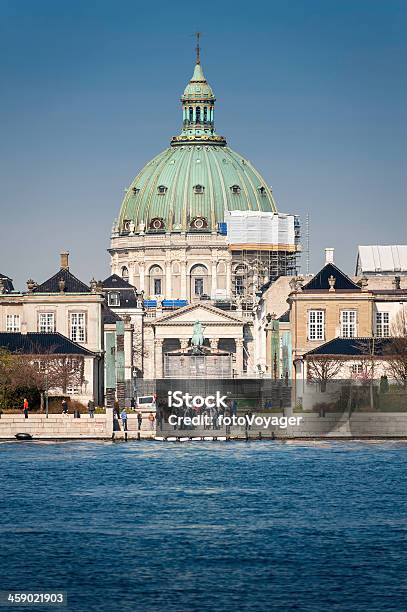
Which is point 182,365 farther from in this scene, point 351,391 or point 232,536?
point 232,536

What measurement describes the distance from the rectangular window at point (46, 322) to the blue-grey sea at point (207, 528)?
45.5 metres

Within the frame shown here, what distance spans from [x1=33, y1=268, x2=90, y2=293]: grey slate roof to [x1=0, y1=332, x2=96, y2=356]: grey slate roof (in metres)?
6.51

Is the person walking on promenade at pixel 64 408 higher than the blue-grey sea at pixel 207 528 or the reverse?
higher

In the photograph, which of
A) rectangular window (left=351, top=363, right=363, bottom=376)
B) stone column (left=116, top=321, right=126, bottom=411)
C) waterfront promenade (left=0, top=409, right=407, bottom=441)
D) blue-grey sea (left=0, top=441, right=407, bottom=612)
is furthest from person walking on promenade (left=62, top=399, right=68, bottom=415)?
rectangular window (left=351, top=363, right=363, bottom=376)

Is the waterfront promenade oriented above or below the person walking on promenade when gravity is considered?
below

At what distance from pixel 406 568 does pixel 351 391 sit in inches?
1921

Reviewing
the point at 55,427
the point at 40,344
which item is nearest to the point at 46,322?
the point at 40,344

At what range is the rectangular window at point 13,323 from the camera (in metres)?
136

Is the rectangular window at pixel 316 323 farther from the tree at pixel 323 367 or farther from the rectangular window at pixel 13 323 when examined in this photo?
the rectangular window at pixel 13 323

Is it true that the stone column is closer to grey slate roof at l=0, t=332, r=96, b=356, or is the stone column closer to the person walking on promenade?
grey slate roof at l=0, t=332, r=96, b=356

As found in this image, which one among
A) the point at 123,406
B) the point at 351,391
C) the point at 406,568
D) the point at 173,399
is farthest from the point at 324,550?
the point at 123,406

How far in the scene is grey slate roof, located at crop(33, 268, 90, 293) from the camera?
5359 inches

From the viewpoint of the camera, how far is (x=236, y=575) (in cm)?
5284

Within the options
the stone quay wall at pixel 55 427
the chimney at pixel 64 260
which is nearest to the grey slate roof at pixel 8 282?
the chimney at pixel 64 260
